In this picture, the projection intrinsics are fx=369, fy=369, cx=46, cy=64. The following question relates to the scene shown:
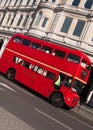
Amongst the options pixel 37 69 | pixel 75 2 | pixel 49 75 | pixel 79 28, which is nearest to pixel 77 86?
pixel 49 75

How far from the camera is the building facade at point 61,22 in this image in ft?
130

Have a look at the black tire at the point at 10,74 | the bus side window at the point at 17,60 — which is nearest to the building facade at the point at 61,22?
the bus side window at the point at 17,60

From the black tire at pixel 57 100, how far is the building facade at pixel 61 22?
48.5ft

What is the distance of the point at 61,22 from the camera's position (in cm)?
4250

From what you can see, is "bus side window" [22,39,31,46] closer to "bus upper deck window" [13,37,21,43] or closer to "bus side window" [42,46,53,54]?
"bus upper deck window" [13,37,21,43]

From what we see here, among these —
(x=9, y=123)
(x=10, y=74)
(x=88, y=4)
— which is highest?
(x=88, y=4)

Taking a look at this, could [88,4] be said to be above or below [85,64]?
above

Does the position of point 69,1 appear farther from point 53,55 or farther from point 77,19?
point 53,55

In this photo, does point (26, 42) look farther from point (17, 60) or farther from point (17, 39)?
point (17, 60)

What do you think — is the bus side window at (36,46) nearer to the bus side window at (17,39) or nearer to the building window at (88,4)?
the bus side window at (17,39)

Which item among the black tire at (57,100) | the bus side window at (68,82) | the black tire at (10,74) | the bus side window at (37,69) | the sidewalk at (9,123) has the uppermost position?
the sidewalk at (9,123)

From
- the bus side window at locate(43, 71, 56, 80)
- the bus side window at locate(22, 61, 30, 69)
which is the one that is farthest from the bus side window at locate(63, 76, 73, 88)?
the bus side window at locate(22, 61, 30, 69)

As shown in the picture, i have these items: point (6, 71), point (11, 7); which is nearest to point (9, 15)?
point (11, 7)

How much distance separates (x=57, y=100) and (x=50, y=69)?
2276mm
